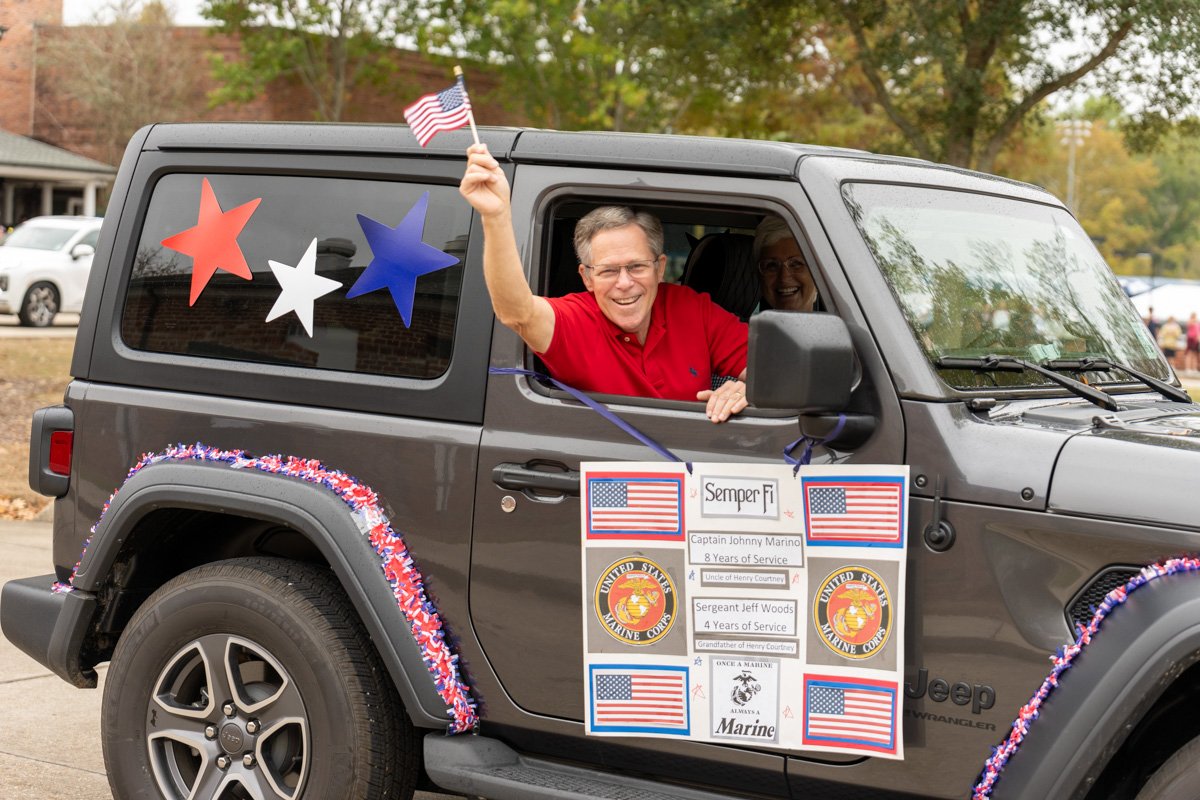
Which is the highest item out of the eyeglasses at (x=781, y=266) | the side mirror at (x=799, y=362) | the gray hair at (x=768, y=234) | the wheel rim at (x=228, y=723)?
the gray hair at (x=768, y=234)

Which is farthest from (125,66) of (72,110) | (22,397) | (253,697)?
(253,697)

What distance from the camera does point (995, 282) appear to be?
144 inches

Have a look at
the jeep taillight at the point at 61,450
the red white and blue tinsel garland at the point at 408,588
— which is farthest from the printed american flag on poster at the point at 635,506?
the jeep taillight at the point at 61,450

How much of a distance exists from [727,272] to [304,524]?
182cm

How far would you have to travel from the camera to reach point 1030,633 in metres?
3.00

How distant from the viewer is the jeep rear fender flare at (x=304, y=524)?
3.66 m

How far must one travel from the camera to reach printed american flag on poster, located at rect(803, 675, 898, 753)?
315cm

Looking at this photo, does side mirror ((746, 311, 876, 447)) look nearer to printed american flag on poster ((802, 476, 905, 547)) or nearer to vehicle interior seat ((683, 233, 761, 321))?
printed american flag on poster ((802, 476, 905, 547))

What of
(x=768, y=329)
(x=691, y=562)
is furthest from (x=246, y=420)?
(x=768, y=329)

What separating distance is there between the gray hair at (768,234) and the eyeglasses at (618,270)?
36 centimetres

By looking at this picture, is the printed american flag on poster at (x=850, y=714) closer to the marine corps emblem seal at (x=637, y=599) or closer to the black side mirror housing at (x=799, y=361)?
the marine corps emblem seal at (x=637, y=599)

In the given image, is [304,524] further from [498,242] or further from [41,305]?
[41,305]

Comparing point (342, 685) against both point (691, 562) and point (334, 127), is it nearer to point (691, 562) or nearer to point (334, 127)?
point (691, 562)

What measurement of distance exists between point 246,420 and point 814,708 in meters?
1.73
